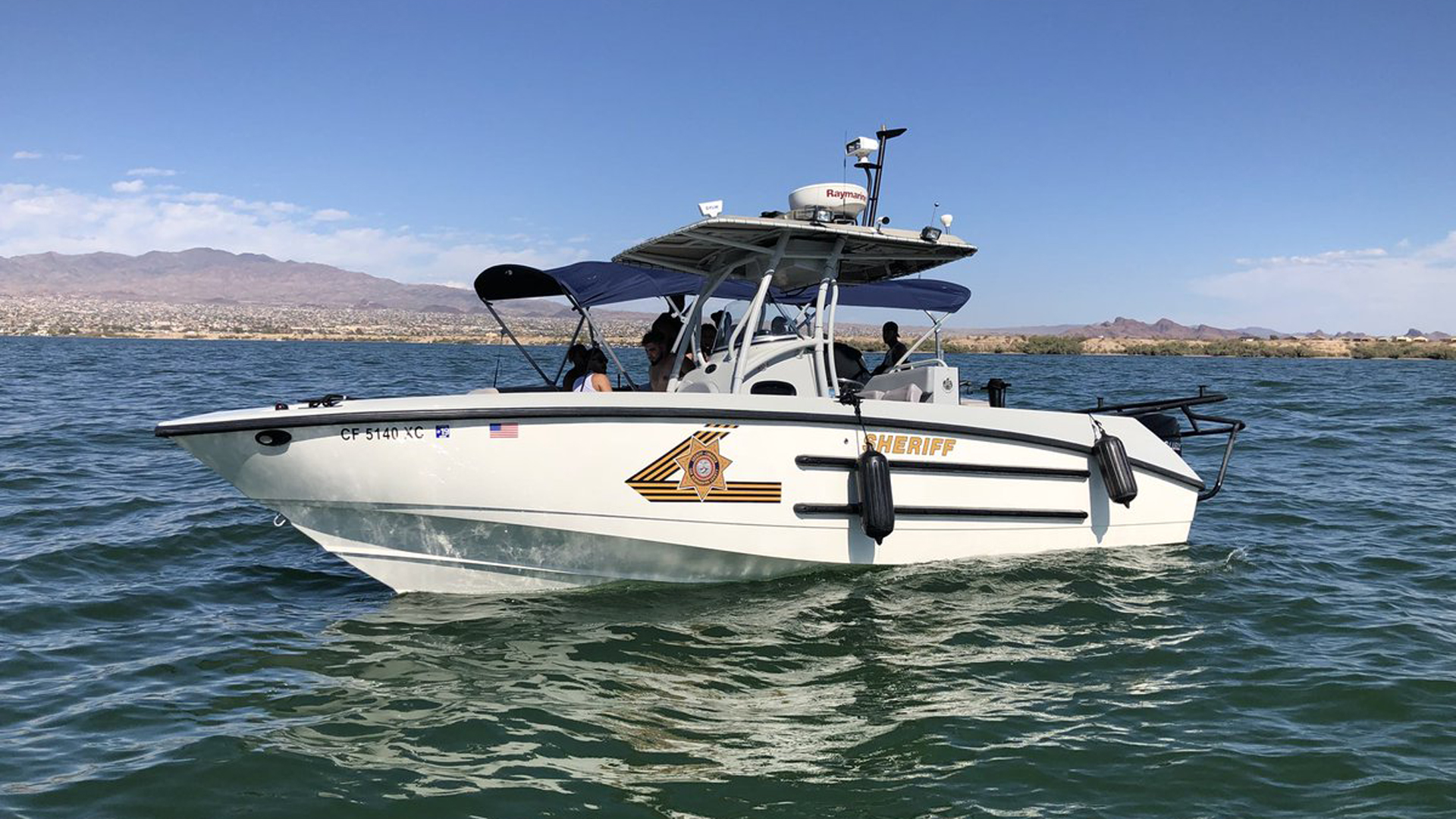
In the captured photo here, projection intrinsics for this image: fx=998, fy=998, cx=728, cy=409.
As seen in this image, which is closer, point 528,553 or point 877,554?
point 528,553

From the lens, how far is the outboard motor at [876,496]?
6.89 metres

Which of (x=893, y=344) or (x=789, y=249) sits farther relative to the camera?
(x=893, y=344)

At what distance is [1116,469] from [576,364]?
4439 millimetres

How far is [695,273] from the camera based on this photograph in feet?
29.1

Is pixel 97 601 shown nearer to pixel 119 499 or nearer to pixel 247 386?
pixel 119 499

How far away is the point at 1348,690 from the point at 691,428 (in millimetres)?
4122

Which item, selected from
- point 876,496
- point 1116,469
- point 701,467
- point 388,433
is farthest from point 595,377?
point 1116,469

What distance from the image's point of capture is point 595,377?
7.43 metres

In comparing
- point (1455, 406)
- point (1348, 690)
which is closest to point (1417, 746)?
point (1348, 690)

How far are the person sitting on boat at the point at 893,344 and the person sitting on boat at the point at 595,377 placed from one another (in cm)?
284

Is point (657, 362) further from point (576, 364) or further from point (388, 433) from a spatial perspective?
point (388, 433)

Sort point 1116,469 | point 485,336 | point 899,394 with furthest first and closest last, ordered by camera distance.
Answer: point 485,336 → point 899,394 → point 1116,469

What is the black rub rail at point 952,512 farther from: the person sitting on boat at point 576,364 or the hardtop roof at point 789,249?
the person sitting on boat at point 576,364

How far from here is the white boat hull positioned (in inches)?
251
